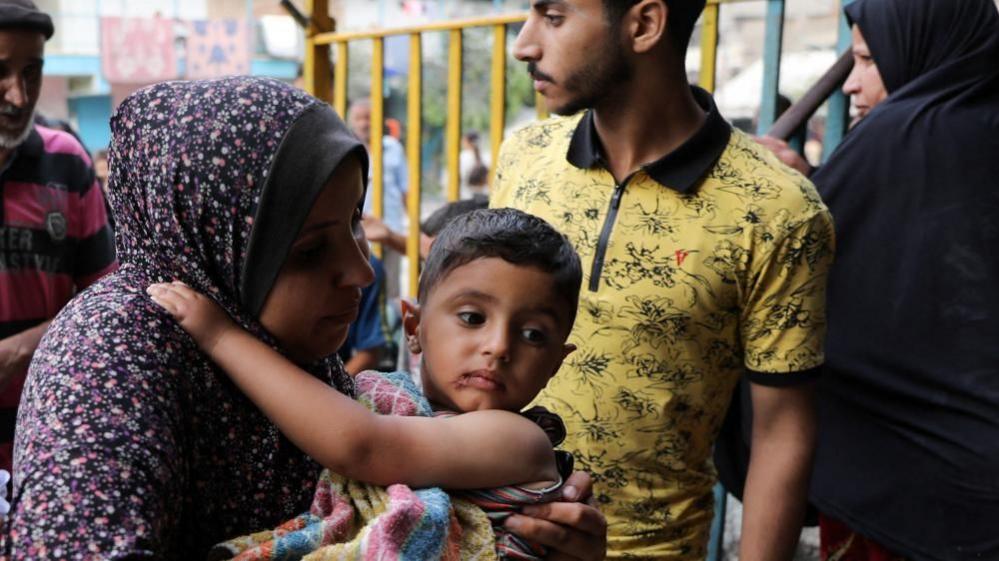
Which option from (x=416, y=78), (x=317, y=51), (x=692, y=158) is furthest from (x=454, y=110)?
(x=692, y=158)

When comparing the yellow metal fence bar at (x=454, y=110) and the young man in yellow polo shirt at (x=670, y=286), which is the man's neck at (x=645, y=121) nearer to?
the young man in yellow polo shirt at (x=670, y=286)

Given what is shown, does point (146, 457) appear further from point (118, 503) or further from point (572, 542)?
point (572, 542)

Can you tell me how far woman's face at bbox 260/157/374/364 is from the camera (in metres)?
1.42

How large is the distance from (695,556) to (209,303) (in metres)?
1.48

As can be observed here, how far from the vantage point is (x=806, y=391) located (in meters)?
2.28

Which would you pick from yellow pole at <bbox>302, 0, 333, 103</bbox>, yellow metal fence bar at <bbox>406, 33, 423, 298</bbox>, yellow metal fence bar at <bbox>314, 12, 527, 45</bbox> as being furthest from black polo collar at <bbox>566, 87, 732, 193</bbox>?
yellow pole at <bbox>302, 0, 333, 103</bbox>

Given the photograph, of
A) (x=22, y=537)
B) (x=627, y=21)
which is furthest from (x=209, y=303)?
(x=627, y=21)

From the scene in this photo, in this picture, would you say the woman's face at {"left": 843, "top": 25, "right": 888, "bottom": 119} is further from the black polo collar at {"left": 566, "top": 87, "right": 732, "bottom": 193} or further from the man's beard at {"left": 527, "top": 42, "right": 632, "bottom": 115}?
the man's beard at {"left": 527, "top": 42, "right": 632, "bottom": 115}

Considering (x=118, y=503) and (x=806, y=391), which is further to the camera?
(x=806, y=391)

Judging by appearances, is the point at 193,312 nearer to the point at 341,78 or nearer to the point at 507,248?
the point at 507,248

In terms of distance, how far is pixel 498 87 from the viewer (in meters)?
3.94

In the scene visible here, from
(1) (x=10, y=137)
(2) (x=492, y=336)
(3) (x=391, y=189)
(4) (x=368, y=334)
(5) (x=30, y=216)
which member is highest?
(2) (x=492, y=336)

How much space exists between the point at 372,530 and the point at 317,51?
12.4 ft

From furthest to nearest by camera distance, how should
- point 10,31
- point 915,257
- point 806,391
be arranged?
1. point 10,31
2. point 915,257
3. point 806,391
